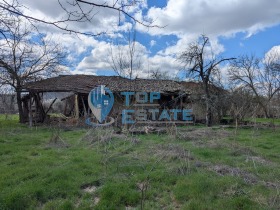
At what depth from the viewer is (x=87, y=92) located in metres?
19.2

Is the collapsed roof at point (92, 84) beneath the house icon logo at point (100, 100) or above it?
above

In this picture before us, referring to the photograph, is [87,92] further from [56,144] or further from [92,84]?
[56,144]

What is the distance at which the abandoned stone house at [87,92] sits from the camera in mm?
19172

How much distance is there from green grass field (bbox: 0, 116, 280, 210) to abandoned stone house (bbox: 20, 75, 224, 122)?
10.4 meters

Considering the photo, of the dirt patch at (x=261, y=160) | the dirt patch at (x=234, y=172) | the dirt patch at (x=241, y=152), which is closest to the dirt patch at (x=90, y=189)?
the dirt patch at (x=234, y=172)

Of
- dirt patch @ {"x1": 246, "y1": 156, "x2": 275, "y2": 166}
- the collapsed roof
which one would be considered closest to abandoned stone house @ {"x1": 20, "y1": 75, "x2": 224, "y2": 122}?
the collapsed roof

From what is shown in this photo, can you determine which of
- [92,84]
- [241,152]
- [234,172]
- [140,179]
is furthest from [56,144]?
[92,84]

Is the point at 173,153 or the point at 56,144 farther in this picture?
the point at 56,144

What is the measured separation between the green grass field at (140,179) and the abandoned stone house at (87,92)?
34.1 ft

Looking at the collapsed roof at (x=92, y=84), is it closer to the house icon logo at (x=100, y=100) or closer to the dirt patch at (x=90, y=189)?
the house icon logo at (x=100, y=100)

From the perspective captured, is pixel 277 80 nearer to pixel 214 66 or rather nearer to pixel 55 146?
pixel 214 66

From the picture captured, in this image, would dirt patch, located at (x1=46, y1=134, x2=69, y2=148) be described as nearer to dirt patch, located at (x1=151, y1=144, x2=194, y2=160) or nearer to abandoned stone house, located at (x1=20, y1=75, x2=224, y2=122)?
dirt patch, located at (x1=151, y1=144, x2=194, y2=160)

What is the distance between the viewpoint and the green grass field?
417 centimetres

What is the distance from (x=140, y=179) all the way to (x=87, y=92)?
14.6 metres
